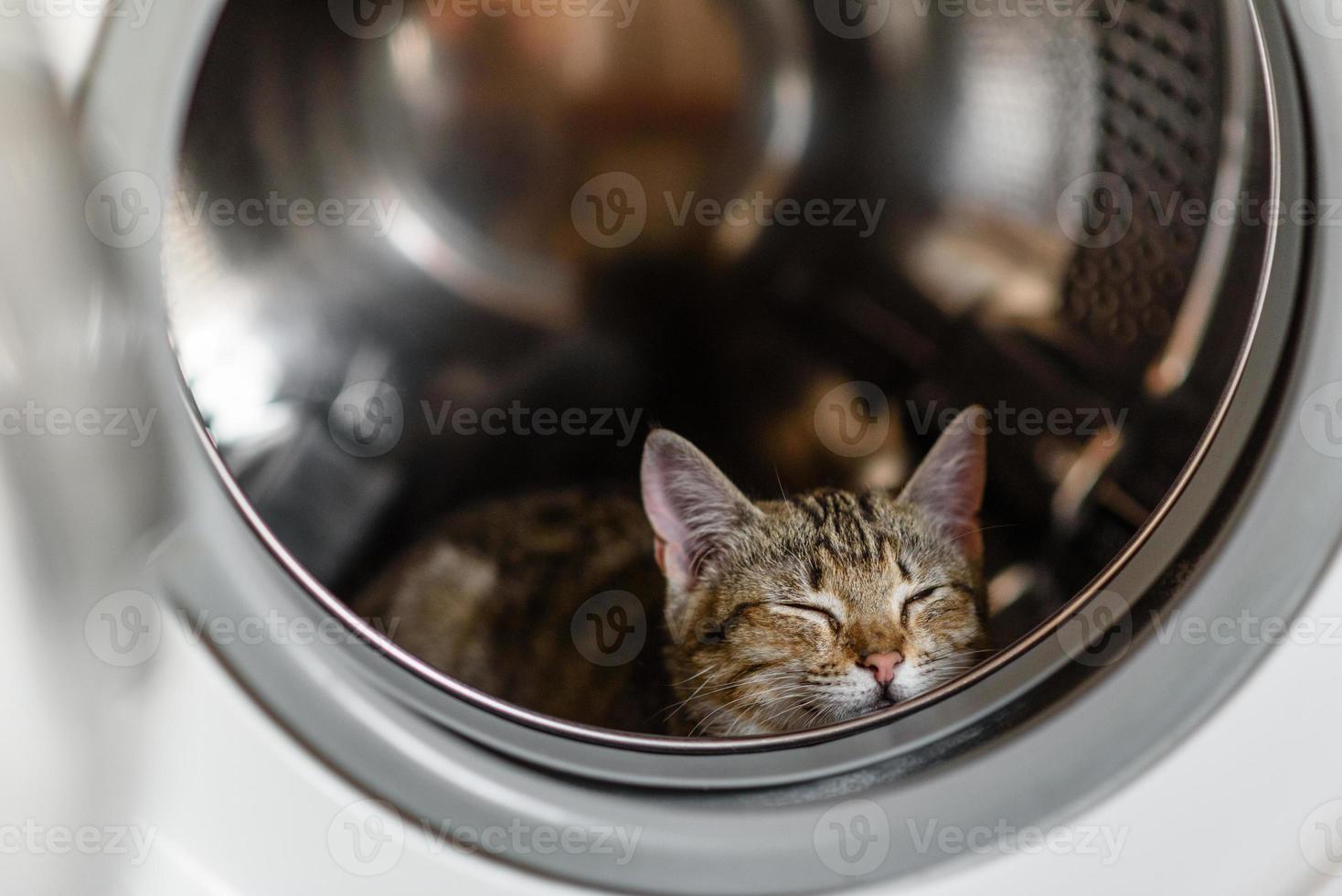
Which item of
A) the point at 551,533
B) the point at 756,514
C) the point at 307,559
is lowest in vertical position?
the point at 307,559

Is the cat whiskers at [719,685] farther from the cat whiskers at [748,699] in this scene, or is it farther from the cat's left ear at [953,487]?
the cat's left ear at [953,487]

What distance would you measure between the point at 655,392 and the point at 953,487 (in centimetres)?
50

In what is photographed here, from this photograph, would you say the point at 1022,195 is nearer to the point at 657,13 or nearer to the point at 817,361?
the point at 817,361

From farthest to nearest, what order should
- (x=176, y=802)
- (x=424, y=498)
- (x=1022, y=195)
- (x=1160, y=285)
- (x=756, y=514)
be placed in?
(x=424, y=498)
(x=1022, y=195)
(x=1160, y=285)
(x=756, y=514)
(x=176, y=802)

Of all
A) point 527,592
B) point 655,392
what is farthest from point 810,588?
point 655,392

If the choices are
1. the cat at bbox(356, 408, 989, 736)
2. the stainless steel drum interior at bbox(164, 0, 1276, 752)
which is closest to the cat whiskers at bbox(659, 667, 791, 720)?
the cat at bbox(356, 408, 989, 736)

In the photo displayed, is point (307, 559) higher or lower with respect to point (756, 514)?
lower

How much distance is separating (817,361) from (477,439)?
0.39m

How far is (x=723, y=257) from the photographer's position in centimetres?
111

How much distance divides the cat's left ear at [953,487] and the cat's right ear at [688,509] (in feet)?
0.37

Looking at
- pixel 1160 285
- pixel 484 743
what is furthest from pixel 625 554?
pixel 1160 285

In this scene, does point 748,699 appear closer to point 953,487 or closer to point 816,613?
point 816,613

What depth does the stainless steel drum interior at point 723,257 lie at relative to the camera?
80cm

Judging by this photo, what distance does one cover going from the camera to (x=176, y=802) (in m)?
0.48
